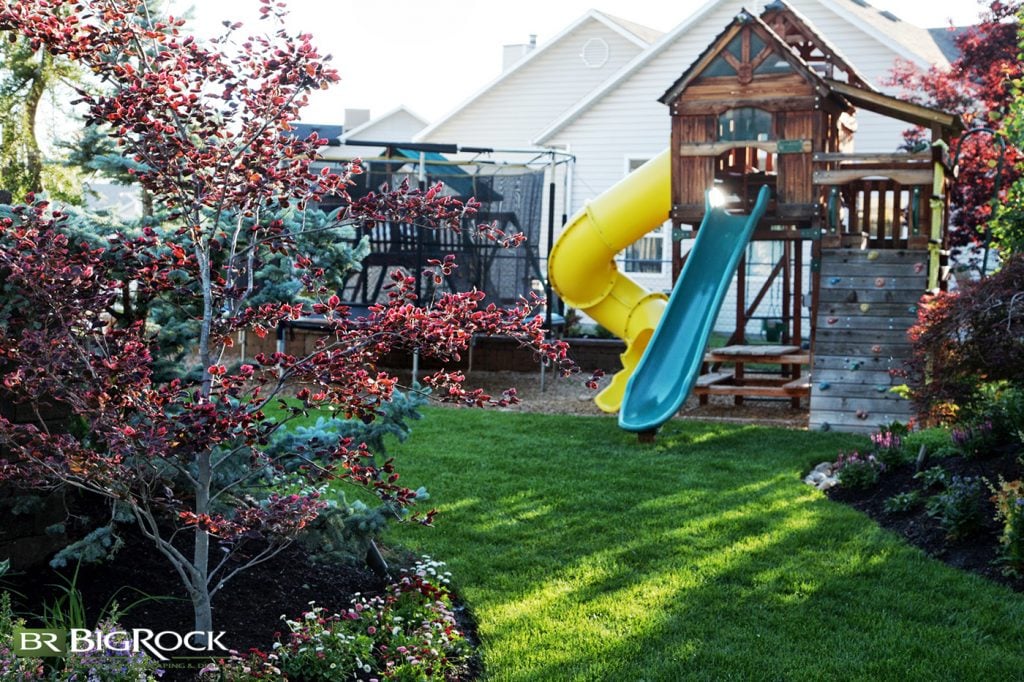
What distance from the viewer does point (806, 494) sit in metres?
7.14

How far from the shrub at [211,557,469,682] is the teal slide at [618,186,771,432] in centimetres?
461

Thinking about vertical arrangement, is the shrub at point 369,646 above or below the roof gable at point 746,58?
below

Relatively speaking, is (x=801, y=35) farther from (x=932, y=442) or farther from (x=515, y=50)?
(x=515, y=50)

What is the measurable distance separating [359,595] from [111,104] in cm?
221

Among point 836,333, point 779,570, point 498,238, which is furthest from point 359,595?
point 836,333

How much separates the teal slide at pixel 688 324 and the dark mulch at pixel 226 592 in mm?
4284

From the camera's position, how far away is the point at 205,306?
4035 mm

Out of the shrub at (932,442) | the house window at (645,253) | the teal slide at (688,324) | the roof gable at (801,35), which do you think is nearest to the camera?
the shrub at (932,442)

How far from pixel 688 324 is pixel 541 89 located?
1531 centimetres

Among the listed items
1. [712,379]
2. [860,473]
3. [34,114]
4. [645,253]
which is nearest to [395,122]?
[645,253]

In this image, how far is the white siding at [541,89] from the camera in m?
24.3

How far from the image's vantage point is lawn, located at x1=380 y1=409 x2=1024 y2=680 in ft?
14.4

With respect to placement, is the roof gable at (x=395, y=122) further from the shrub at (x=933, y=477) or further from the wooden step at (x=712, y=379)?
the shrub at (x=933, y=477)

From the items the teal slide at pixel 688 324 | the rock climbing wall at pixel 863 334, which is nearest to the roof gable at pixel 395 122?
the teal slide at pixel 688 324
